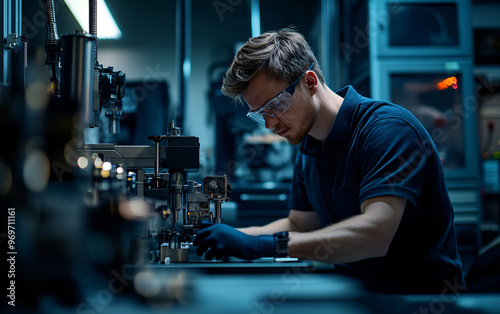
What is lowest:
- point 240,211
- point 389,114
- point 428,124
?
point 240,211

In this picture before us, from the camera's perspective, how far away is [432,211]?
1.15 meters

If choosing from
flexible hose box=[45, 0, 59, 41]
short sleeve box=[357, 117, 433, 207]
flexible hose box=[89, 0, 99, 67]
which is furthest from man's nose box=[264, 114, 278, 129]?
flexible hose box=[45, 0, 59, 41]

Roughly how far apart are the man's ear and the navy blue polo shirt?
0.11 m

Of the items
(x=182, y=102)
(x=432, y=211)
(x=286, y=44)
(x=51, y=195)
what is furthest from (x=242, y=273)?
(x=182, y=102)

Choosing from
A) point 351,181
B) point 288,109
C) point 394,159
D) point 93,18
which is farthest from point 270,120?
point 93,18

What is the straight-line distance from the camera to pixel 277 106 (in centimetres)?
124

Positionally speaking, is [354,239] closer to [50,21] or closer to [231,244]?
[231,244]

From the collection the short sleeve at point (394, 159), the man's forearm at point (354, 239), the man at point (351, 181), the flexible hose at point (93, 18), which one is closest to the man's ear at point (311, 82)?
the man at point (351, 181)

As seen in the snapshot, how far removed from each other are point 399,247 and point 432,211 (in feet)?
0.48

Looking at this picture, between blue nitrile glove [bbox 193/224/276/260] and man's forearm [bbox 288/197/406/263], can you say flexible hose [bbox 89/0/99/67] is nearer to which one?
blue nitrile glove [bbox 193/224/276/260]

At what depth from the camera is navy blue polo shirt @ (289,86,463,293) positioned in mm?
1045

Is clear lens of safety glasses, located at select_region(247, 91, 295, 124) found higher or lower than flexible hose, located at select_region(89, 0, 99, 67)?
lower

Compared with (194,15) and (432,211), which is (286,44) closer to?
(432,211)

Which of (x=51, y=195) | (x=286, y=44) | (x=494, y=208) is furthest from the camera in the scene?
(x=494, y=208)
